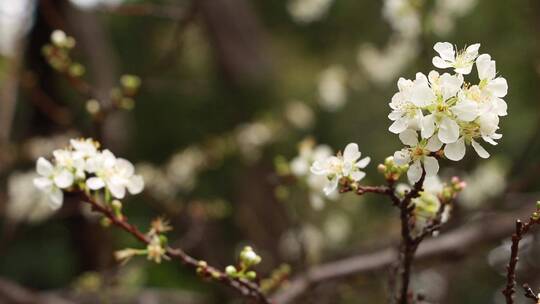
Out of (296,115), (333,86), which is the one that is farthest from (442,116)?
(296,115)

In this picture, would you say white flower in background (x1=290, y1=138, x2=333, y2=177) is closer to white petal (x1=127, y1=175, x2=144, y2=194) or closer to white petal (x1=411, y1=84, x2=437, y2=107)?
white petal (x1=127, y1=175, x2=144, y2=194)

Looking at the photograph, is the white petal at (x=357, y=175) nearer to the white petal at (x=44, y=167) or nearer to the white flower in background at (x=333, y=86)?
the white petal at (x=44, y=167)

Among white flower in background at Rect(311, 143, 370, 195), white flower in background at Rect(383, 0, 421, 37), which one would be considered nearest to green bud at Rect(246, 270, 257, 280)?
white flower in background at Rect(311, 143, 370, 195)

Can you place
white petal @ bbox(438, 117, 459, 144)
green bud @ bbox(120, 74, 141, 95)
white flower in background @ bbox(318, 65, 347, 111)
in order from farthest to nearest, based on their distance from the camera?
white flower in background @ bbox(318, 65, 347, 111) < green bud @ bbox(120, 74, 141, 95) < white petal @ bbox(438, 117, 459, 144)

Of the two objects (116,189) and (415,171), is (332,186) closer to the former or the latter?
(415,171)

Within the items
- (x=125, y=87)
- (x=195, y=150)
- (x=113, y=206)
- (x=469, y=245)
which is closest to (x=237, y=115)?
(x=195, y=150)

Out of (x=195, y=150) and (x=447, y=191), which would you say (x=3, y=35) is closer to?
(x=195, y=150)
